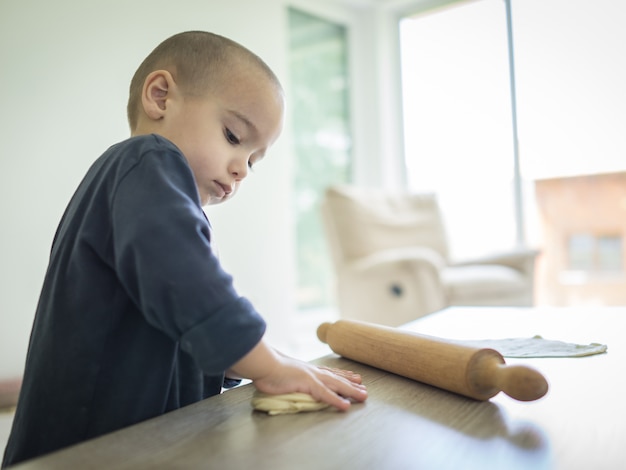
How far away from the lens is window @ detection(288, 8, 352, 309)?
4.20m

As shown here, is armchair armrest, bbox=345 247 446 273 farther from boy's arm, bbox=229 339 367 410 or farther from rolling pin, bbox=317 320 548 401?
boy's arm, bbox=229 339 367 410

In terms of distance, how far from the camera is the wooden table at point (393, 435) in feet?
1.50

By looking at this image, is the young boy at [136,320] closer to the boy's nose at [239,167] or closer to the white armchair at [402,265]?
the boy's nose at [239,167]

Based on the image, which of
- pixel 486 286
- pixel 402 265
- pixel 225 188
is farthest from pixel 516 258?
pixel 225 188

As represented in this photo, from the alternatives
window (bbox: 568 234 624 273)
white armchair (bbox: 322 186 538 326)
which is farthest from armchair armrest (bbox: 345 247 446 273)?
window (bbox: 568 234 624 273)

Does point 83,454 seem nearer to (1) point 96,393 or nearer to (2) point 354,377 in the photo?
(1) point 96,393

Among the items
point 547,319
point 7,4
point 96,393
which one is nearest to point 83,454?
point 96,393

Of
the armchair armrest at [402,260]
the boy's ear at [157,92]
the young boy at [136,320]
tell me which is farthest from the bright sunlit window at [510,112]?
the young boy at [136,320]

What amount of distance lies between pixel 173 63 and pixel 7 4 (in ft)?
7.12

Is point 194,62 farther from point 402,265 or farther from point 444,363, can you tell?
point 402,265

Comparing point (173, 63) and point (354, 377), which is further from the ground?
point (173, 63)

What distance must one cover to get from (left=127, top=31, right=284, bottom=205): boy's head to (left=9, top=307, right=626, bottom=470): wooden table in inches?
12.6

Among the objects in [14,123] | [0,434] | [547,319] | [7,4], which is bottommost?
[0,434]

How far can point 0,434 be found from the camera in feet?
5.99
